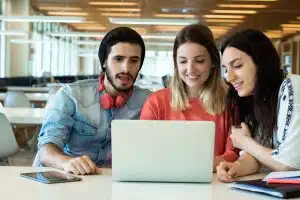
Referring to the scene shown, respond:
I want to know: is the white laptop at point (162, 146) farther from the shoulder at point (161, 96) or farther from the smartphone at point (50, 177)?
the shoulder at point (161, 96)

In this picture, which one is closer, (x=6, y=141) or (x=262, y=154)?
(x=262, y=154)

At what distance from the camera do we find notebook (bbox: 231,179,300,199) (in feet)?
4.96

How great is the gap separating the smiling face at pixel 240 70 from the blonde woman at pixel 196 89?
25 centimetres

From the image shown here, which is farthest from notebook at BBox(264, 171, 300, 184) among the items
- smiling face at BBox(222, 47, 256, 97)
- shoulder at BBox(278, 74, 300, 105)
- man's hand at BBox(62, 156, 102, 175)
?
man's hand at BBox(62, 156, 102, 175)

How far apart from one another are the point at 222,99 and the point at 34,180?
3.26ft

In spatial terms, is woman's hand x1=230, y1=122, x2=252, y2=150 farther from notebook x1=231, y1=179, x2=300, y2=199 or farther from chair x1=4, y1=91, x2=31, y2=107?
chair x1=4, y1=91, x2=31, y2=107

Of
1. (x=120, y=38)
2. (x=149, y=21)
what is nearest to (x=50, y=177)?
(x=120, y=38)

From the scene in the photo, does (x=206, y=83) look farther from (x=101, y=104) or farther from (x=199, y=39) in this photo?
(x=101, y=104)

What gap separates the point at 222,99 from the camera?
2.38 m

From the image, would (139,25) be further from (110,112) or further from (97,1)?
(110,112)

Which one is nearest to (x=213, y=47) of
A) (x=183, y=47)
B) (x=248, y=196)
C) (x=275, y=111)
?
(x=183, y=47)

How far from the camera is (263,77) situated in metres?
2.09

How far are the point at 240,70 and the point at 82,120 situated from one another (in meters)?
0.74

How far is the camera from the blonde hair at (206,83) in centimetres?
234
